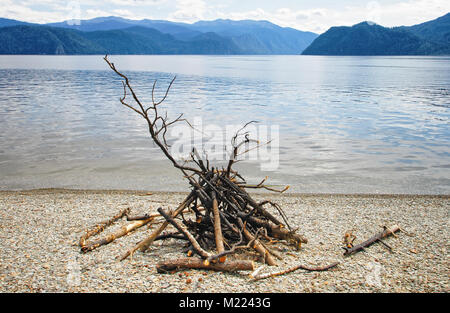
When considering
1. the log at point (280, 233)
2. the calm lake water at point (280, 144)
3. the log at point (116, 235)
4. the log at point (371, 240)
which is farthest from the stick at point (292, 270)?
the calm lake water at point (280, 144)

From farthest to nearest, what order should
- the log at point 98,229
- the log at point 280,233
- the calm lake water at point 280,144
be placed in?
the calm lake water at point 280,144 < the log at point 98,229 < the log at point 280,233

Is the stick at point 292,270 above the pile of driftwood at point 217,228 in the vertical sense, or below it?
below

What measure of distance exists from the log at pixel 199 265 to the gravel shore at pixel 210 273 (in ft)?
0.33

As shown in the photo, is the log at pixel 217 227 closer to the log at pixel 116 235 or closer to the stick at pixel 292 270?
the stick at pixel 292 270

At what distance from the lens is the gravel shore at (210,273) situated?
214 inches

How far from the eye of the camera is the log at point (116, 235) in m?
6.56

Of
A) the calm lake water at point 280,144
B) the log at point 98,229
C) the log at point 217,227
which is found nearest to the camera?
the log at point 217,227

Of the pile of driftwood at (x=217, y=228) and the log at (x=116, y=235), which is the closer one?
the pile of driftwood at (x=217, y=228)

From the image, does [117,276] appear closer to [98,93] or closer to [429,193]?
[429,193]

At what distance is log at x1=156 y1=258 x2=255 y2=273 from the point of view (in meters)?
5.64

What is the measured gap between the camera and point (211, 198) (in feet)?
20.9

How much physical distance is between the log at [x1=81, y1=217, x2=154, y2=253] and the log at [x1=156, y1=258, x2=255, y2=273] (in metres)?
1.64

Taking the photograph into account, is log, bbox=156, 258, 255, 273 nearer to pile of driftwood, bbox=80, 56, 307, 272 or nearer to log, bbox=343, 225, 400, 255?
pile of driftwood, bbox=80, 56, 307, 272

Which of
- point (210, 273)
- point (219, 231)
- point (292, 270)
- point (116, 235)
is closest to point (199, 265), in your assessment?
point (210, 273)
